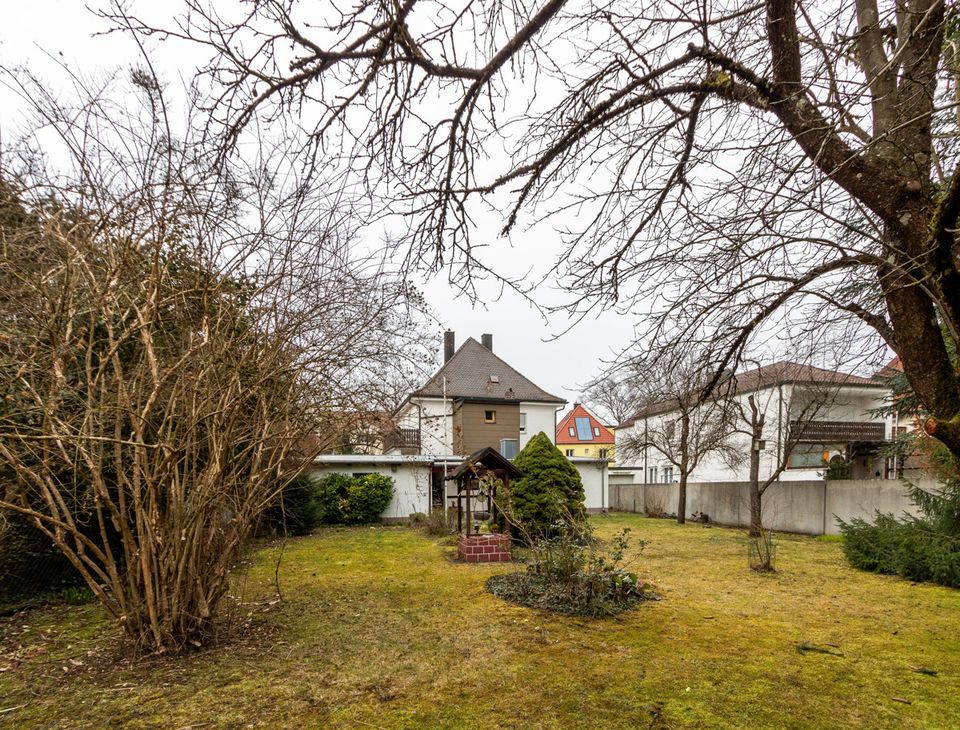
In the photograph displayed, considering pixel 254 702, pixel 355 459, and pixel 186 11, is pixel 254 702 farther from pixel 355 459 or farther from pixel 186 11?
pixel 355 459

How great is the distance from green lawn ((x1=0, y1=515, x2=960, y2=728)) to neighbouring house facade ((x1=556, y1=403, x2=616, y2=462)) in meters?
35.3

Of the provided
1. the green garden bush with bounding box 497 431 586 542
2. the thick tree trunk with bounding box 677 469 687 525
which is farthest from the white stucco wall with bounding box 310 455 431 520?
the thick tree trunk with bounding box 677 469 687 525

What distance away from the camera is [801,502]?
14156 millimetres

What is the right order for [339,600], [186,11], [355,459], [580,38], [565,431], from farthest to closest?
[565,431] < [355,459] < [339,600] < [580,38] < [186,11]

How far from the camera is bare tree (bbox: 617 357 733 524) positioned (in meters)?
4.48

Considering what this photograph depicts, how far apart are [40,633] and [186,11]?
6.03 metres

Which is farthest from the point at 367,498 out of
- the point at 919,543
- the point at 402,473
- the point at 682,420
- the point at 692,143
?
the point at 692,143

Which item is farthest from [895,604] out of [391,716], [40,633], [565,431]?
[565,431]

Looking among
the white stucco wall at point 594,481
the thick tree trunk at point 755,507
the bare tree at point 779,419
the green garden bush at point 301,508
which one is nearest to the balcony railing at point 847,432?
the bare tree at point 779,419

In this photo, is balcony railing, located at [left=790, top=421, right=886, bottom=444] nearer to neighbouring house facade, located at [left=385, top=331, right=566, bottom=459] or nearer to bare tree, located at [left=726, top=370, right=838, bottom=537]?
bare tree, located at [left=726, top=370, right=838, bottom=537]

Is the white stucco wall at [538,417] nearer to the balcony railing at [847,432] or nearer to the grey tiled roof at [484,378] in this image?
the grey tiled roof at [484,378]

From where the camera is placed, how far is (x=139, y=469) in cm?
443

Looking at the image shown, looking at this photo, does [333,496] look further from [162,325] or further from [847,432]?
[847,432]

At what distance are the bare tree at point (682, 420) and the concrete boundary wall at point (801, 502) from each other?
0.91 meters
